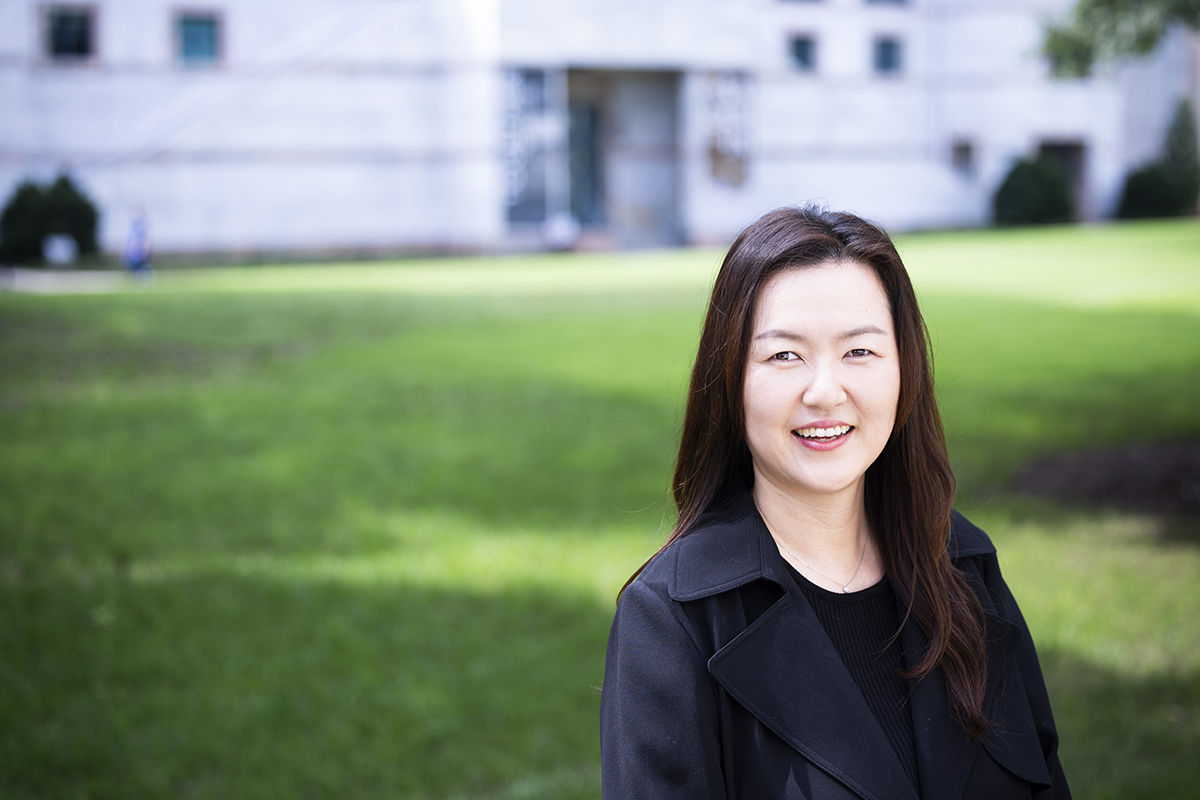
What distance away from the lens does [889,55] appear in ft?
145

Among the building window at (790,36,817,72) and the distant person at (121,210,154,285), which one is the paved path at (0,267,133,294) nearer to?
the distant person at (121,210,154,285)

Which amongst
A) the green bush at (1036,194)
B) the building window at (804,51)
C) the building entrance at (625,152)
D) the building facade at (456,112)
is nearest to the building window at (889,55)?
the building facade at (456,112)

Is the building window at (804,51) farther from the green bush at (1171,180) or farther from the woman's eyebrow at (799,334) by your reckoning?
the woman's eyebrow at (799,334)

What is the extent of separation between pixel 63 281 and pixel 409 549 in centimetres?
2247

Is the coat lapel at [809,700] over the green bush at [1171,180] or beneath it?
beneath

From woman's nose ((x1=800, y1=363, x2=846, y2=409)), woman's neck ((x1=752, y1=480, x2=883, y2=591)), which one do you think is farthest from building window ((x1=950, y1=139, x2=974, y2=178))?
woman's nose ((x1=800, y1=363, x2=846, y2=409))

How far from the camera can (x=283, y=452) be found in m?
9.22

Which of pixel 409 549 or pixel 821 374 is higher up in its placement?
pixel 821 374

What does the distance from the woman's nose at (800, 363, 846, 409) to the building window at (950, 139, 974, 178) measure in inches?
1798

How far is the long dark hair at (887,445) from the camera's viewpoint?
73.0 inches

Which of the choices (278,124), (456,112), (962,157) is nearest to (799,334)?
(456,112)

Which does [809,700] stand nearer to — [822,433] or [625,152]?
[822,433]

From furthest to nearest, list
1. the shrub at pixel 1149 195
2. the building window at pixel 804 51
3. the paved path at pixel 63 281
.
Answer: the shrub at pixel 1149 195
the building window at pixel 804 51
the paved path at pixel 63 281

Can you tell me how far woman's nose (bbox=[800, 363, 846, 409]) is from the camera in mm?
1809
